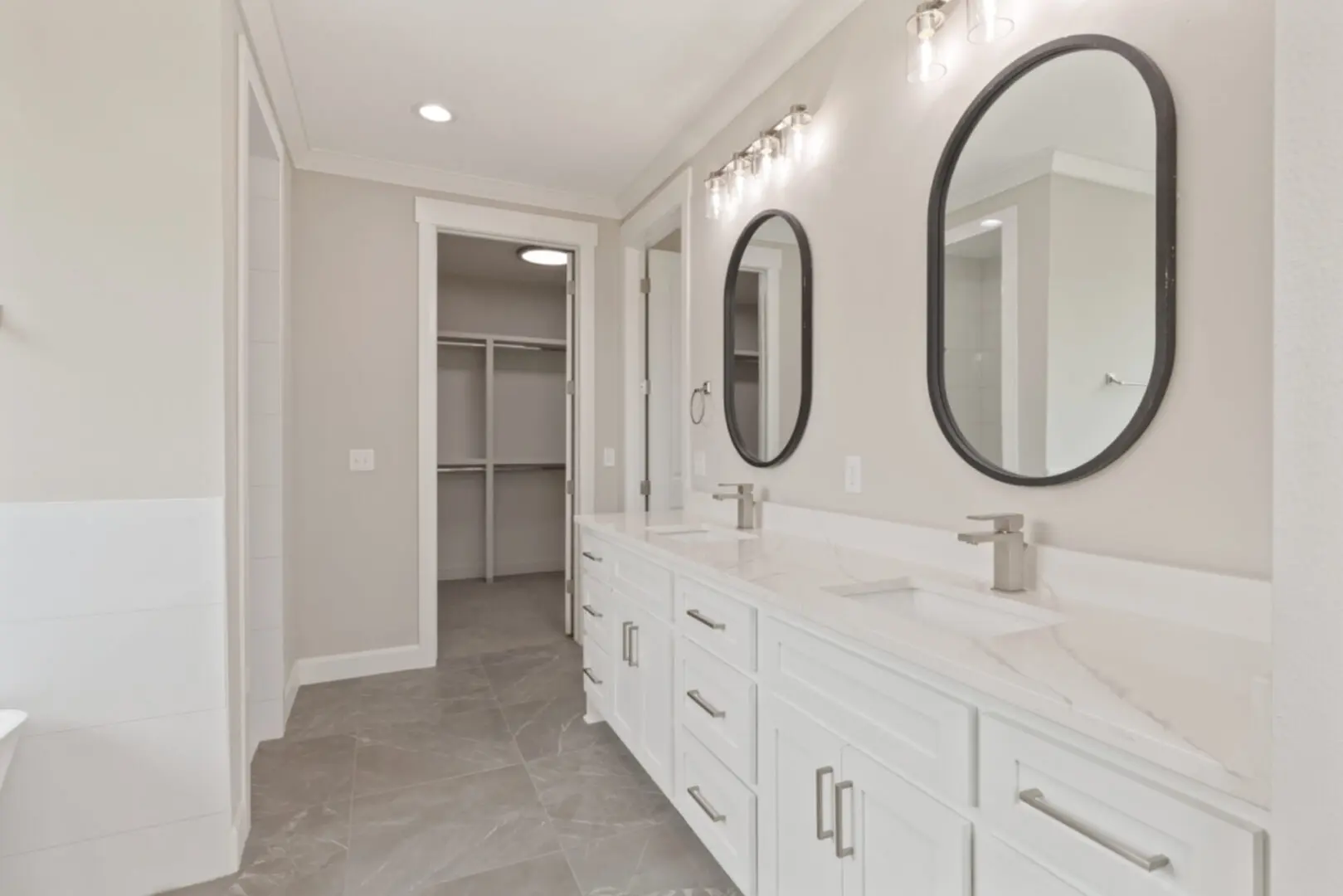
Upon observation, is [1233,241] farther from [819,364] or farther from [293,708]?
[293,708]

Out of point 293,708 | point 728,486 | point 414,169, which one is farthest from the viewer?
point 414,169

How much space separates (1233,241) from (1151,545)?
0.52 meters

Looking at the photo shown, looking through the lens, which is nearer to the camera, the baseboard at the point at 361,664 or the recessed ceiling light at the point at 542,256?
the baseboard at the point at 361,664

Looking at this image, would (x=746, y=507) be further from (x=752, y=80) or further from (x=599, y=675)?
(x=752, y=80)

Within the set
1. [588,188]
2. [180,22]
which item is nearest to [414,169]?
[588,188]

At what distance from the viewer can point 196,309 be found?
5.61 ft

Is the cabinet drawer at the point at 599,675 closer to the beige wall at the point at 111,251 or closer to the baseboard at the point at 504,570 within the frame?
the beige wall at the point at 111,251

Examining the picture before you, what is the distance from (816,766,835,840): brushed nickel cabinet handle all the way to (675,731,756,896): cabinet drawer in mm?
281

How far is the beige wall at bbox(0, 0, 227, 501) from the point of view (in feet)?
5.16

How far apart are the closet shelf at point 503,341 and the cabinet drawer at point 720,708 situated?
151 inches

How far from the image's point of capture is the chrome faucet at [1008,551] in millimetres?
1294

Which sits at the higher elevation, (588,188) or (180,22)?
(588,188)

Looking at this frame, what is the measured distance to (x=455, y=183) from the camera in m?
3.29

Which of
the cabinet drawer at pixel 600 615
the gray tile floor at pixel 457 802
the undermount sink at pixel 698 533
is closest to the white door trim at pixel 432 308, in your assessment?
the gray tile floor at pixel 457 802
